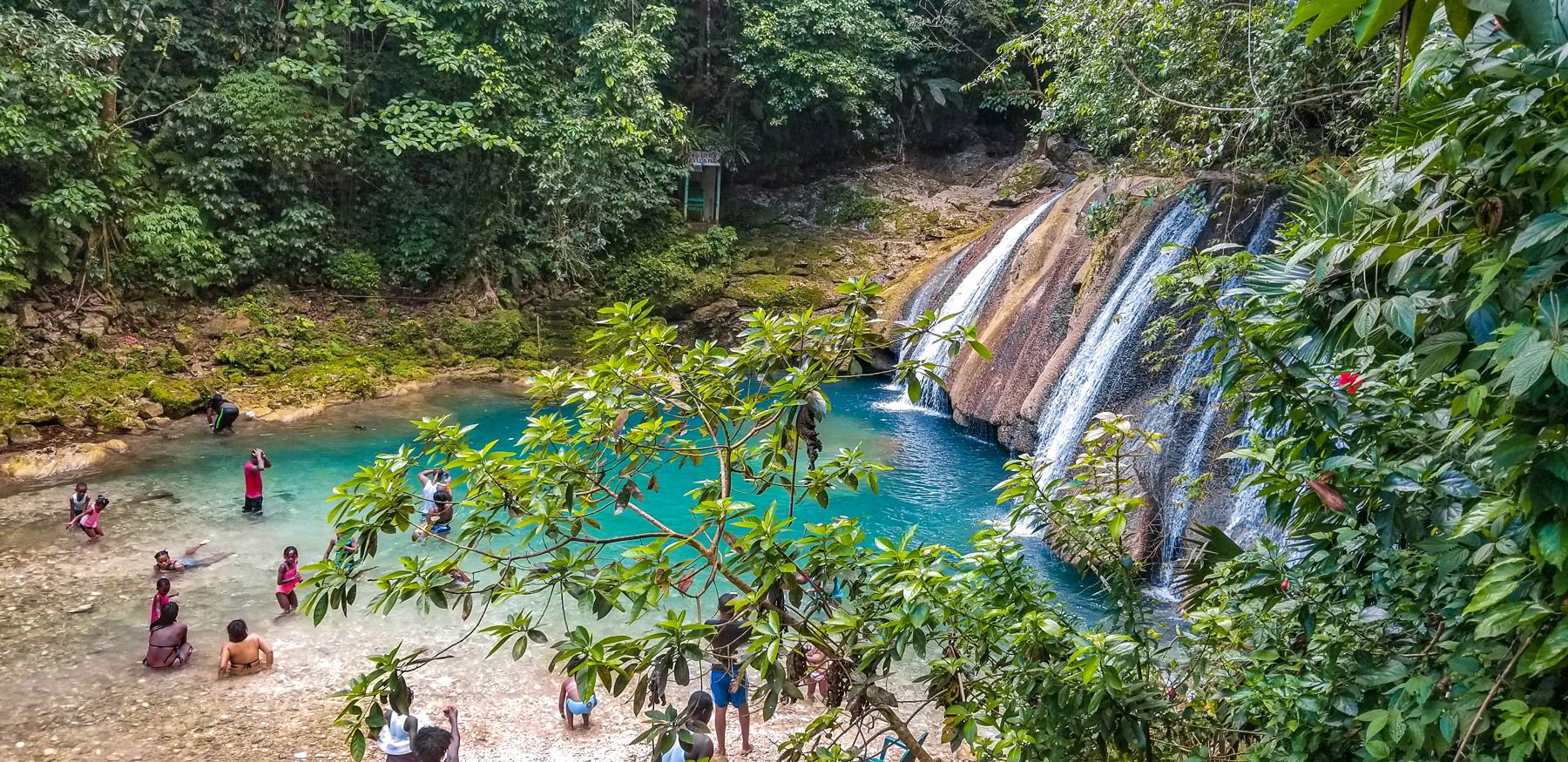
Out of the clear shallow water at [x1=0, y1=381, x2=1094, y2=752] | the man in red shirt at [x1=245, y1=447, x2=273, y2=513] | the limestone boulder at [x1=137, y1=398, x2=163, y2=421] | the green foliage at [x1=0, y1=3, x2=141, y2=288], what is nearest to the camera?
the clear shallow water at [x1=0, y1=381, x2=1094, y2=752]

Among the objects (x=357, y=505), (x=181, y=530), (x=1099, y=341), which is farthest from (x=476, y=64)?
(x=357, y=505)

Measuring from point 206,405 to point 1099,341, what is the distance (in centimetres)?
1273

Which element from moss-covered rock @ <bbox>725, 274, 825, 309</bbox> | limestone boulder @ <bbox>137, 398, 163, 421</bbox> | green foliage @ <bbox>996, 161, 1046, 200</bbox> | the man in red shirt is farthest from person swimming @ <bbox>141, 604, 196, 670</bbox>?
green foliage @ <bbox>996, 161, 1046, 200</bbox>

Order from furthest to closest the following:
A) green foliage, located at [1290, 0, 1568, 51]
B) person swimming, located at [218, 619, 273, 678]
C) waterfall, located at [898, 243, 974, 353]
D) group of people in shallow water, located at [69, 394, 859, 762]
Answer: waterfall, located at [898, 243, 974, 353], person swimming, located at [218, 619, 273, 678], group of people in shallow water, located at [69, 394, 859, 762], green foliage, located at [1290, 0, 1568, 51]

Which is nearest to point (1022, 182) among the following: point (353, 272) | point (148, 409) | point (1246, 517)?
point (1246, 517)

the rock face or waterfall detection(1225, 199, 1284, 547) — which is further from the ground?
waterfall detection(1225, 199, 1284, 547)

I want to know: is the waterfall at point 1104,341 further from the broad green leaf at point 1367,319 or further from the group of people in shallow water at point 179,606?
the broad green leaf at point 1367,319

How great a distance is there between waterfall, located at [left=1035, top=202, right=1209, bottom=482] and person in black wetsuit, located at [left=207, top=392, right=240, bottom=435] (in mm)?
10924

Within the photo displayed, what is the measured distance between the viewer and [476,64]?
49.6ft

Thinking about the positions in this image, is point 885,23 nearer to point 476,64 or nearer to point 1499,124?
point 476,64

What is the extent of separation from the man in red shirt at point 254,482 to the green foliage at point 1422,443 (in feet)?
32.7

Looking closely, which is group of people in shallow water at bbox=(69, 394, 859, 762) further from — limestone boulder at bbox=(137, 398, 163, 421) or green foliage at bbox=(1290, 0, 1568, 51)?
limestone boulder at bbox=(137, 398, 163, 421)

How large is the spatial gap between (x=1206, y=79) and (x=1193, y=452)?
369cm

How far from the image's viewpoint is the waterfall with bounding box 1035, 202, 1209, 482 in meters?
10.9
